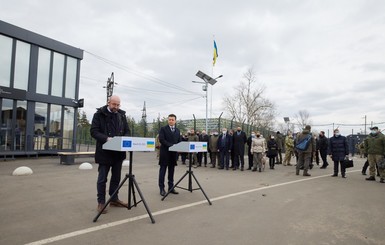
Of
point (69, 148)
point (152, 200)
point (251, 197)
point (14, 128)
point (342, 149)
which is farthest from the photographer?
point (69, 148)

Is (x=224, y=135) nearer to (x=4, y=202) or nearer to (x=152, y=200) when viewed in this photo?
(x=152, y=200)

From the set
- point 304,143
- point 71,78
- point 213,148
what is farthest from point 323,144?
point 71,78

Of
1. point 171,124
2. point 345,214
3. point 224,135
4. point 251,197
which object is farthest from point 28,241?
point 224,135

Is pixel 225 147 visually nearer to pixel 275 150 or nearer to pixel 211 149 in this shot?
pixel 211 149

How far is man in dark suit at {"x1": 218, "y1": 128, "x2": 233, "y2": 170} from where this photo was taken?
1237cm

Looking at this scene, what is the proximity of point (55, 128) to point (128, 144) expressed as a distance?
49.1 feet

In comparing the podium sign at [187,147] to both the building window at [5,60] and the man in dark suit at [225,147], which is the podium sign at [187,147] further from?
the building window at [5,60]

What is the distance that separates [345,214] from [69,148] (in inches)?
667

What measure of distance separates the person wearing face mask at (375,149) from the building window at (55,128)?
16.7 metres

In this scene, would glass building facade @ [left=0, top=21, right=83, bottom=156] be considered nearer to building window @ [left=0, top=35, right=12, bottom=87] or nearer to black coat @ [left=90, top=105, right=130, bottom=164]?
building window @ [left=0, top=35, right=12, bottom=87]

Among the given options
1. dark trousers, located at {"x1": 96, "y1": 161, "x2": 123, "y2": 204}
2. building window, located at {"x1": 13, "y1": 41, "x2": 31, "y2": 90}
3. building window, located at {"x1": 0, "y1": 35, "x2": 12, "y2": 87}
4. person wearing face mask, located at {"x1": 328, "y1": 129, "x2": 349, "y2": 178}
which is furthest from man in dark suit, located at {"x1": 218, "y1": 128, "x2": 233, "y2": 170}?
building window, located at {"x1": 0, "y1": 35, "x2": 12, "y2": 87}

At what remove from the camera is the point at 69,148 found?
703 inches

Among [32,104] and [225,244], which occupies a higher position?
[32,104]

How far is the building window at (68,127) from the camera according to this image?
17.7m
